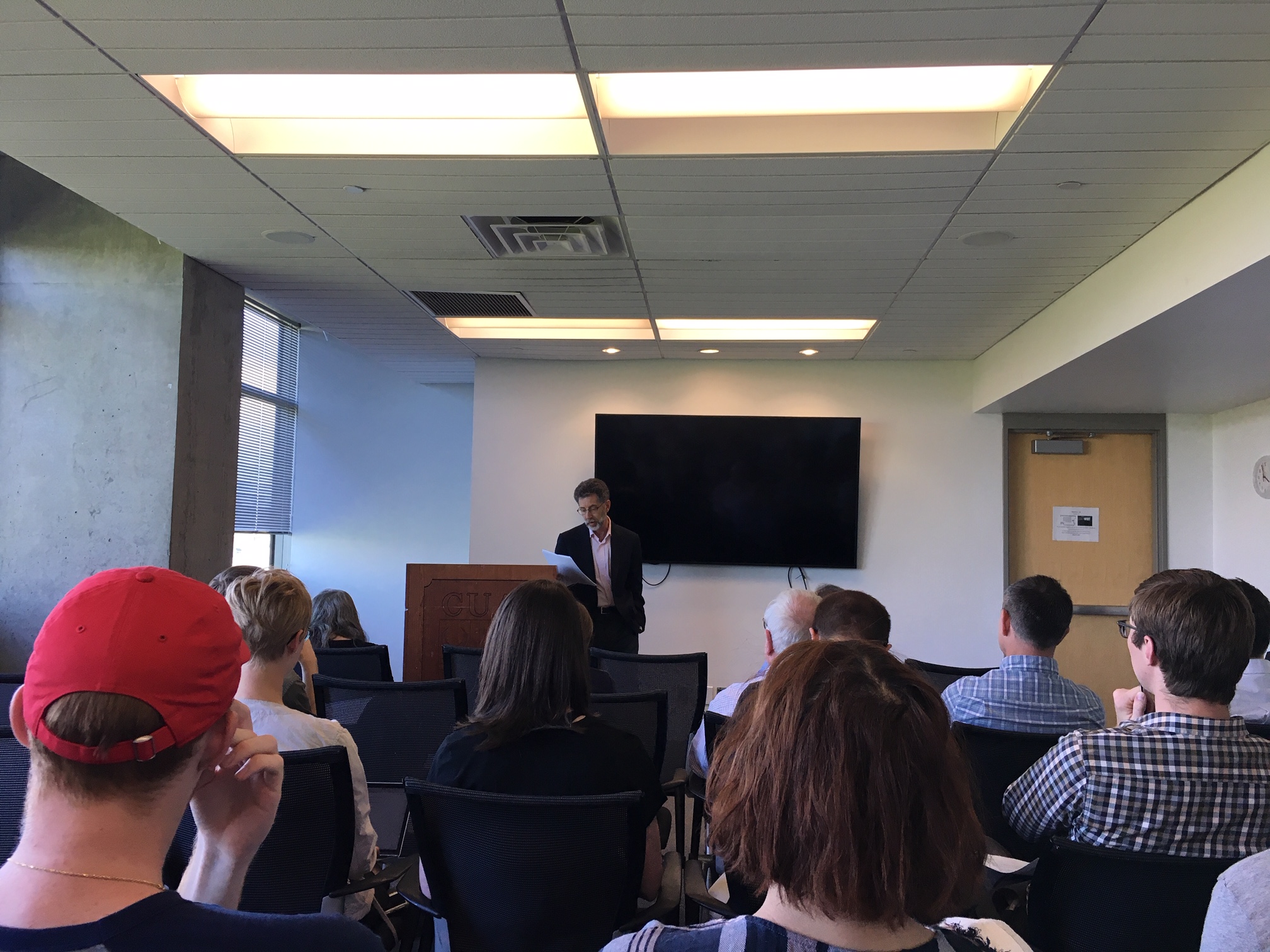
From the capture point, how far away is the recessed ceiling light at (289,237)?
411 centimetres

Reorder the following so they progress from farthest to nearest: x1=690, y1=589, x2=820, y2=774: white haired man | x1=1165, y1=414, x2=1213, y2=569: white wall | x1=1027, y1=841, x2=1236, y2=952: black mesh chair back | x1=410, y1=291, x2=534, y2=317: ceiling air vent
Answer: x1=1165, y1=414, x2=1213, y2=569: white wall < x1=410, y1=291, x2=534, y2=317: ceiling air vent < x1=690, y1=589, x2=820, y2=774: white haired man < x1=1027, y1=841, x2=1236, y2=952: black mesh chair back

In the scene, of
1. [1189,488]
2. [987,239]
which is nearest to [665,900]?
[987,239]

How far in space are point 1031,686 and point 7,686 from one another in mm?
2805

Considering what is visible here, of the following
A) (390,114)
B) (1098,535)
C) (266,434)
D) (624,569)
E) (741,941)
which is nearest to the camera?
(741,941)

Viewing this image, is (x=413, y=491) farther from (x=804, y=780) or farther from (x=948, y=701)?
(x=804, y=780)

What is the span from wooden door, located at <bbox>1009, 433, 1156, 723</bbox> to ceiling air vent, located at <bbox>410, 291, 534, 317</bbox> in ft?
12.4

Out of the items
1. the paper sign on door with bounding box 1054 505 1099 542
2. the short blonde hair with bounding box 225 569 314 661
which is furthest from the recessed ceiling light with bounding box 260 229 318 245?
the paper sign on door with bounding box 1054 505 1099 542

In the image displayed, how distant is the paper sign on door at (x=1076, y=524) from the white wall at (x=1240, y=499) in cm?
77

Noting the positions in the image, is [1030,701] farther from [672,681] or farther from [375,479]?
[375,479]

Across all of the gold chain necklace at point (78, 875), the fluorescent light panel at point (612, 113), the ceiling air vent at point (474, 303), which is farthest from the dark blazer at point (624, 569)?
the gold chain necklace at point (78, 875)

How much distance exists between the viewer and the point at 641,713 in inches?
103

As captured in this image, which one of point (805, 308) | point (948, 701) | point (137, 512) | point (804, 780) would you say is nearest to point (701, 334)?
point (805, 308)

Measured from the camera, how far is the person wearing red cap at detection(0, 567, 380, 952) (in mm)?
761

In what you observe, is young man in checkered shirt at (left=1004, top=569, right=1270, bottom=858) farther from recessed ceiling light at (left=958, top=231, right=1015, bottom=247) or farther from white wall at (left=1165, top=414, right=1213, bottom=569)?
white wall at (left=1165, top=414, right=1213, bottom=569)
